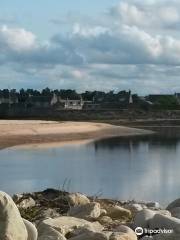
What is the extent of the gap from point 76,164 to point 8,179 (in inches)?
311

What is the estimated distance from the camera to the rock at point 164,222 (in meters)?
6.58

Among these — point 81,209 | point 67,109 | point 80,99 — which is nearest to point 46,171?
point 81,209

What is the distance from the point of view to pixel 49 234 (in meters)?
6.12

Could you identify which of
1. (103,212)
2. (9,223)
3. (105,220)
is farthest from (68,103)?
(9,223)

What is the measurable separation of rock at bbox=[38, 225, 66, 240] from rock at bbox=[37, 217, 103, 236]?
0.08 metres

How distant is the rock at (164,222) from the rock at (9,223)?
5.97 ft

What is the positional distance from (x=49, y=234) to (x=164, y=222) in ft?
4.70

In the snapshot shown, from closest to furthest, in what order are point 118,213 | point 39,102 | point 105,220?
point 105,220, point 118,213, point 39,102

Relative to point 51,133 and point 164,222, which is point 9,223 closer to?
point 164,222

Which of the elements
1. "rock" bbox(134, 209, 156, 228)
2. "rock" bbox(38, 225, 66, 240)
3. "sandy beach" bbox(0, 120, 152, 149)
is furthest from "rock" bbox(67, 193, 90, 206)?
"sandy beach" bbox(0, 120, 152, 149)

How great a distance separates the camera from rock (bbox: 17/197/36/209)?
8.82 metres

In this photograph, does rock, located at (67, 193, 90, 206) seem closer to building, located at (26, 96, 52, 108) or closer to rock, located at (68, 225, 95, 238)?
rock, located at (68, 225, 95, 238)

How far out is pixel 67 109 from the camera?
132 meters

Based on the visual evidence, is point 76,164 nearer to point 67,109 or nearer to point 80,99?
point 67,109
